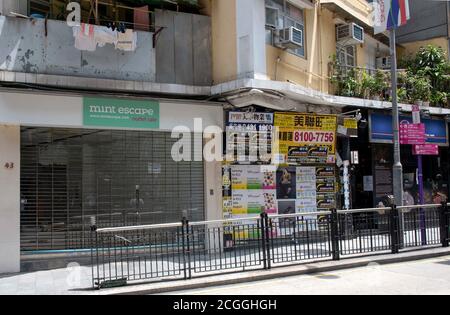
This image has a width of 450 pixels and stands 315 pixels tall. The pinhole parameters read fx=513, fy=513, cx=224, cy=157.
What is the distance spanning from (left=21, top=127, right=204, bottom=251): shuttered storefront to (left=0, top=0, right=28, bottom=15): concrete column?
2.64 metres

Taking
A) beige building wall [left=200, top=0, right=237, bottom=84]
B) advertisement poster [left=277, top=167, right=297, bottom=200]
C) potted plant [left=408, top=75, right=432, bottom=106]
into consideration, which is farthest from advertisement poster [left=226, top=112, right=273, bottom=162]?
potted plant [left=408, top=75, right=432, bottom=106]

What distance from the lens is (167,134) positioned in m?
13.6

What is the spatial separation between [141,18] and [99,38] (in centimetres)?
149

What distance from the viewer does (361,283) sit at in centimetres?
913

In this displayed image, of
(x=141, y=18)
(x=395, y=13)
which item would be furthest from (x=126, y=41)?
(x=395, y=13)

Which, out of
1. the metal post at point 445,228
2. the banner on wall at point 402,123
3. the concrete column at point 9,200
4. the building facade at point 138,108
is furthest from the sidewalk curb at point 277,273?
the banner on wall at point 402,123

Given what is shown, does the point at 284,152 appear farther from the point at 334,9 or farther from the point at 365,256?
the point at 334,9

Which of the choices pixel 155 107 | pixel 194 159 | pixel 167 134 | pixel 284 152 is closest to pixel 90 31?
pixel 155 107

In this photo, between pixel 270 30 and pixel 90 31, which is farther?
pixel 270 30

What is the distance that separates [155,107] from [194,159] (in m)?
1.98

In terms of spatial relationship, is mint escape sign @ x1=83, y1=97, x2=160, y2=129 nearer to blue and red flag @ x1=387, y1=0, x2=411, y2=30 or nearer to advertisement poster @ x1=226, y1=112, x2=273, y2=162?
advertisement poster @ x1=226, y1=112, x2=273, y2=162

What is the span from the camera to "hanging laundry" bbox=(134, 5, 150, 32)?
1293 centimetres

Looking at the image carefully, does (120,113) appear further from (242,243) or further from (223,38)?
(242,243)

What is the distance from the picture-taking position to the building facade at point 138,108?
11328 mm
